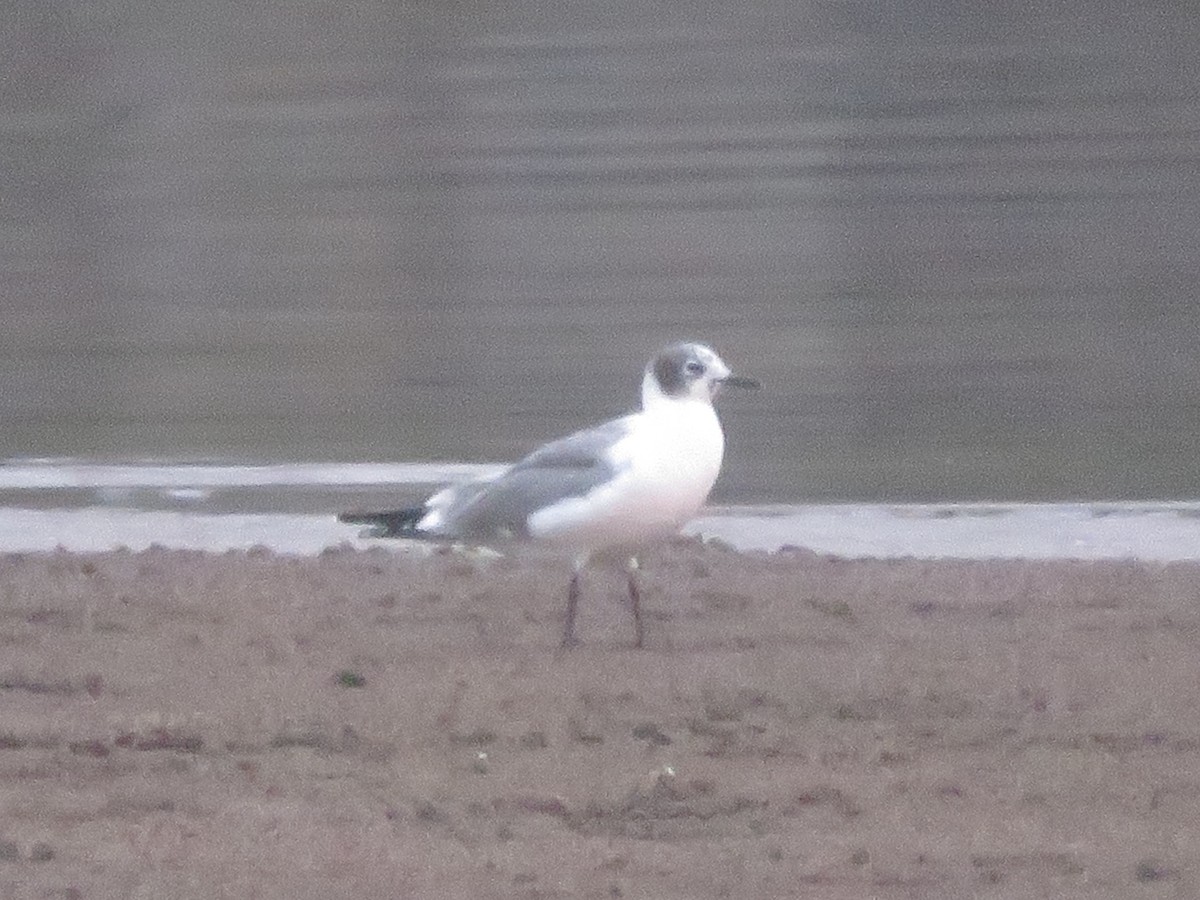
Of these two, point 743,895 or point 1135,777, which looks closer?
point 743,895

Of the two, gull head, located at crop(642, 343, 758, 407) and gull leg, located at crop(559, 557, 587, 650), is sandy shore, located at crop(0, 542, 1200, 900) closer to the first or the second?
gull leg, located at crop(559, 557, 587, 650)

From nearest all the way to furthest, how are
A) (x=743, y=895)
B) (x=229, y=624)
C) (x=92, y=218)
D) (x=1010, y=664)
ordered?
(x=743, y=895), (x=1010, y=664), (x=229, y=624), (x=92, y=218)

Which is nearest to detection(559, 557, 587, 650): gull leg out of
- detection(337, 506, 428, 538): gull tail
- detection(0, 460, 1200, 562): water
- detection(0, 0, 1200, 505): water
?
detection(337, 506, 428, 538): gull tail

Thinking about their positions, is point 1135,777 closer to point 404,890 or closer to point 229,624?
point 404,890

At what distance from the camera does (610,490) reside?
20.8 ft

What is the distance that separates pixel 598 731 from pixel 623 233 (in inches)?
222

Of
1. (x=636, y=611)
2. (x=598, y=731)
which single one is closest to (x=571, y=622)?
(x=636, y=611)

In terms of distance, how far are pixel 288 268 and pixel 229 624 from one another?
465 cm

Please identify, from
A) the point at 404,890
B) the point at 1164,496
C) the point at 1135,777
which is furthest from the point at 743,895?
the point at 1164,496

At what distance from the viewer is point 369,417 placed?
10781mm

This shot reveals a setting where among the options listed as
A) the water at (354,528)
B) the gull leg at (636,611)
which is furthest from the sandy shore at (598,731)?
the water at (354,528)

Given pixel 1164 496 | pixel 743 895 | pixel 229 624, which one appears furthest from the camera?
pixel 1164 496

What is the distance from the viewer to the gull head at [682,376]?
6.70m

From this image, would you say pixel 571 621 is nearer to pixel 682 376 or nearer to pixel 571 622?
pixel 571 622
